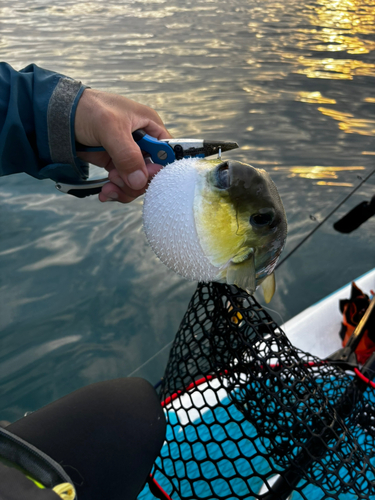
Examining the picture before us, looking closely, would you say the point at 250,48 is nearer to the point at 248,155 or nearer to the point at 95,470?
the point at 248,155

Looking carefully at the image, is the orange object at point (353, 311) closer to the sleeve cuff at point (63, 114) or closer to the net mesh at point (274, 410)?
the net mesh at point (274, 410)

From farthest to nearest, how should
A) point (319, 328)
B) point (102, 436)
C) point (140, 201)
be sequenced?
1. point (140, 201)
2. point (319, 328)
3. point (102, 436)

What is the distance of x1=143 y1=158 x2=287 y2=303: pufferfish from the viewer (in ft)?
3.45

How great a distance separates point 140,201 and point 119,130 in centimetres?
302

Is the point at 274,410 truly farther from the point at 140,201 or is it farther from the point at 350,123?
the point at 350,123

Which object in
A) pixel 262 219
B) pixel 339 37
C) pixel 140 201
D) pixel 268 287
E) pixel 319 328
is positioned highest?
pixel 262 219

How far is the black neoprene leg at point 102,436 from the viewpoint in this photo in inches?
42.5

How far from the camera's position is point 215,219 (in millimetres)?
1065

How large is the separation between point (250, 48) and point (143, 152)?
9.66 metres

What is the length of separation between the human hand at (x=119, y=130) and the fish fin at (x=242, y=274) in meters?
0.53

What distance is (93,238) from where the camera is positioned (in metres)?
3.94

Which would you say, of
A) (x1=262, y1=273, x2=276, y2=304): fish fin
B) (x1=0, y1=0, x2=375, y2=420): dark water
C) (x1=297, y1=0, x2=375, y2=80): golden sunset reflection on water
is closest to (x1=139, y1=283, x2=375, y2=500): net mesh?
(x1=262, y1=273, x2=276, y2=304): fish fin

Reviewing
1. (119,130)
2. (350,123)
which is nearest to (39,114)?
(119,130)

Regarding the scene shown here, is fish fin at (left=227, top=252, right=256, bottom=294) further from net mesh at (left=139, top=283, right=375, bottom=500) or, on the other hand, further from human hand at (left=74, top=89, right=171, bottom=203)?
human hand at (left=74, top=89, right=171, bottom=203)
